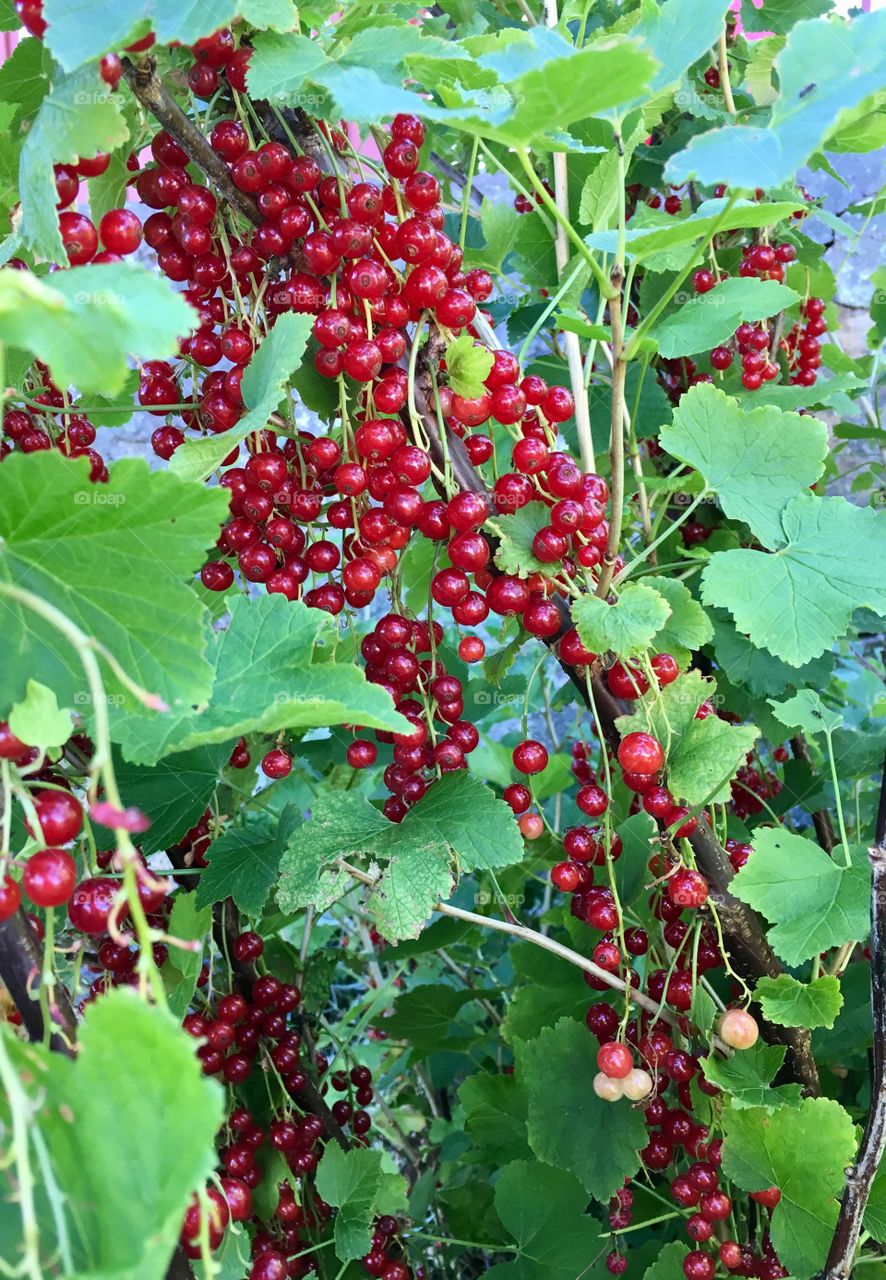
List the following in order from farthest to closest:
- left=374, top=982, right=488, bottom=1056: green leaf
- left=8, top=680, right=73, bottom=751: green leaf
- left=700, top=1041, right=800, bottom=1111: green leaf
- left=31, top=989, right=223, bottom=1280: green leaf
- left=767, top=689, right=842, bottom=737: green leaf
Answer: left=374, top=982, right=488, bottom=1056: green leaf
left=767, top=689, right=842, bottom=737: green leaf
left=700, top=1041, right=800, bottom=1111: green leaf
left=8, top=680, right=73, bottom=751: green leaf
left=31, top=989, right=223, bottom=1280: green leaf

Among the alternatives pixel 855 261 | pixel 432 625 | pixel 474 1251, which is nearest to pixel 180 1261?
pixel 432 625

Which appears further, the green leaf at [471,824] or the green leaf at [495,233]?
the green leaf at [495,233]

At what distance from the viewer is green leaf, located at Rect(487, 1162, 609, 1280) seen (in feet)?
2.50

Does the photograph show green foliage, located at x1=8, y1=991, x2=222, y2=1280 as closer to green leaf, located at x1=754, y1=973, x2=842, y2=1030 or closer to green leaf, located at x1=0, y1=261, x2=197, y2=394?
green leaf, located at x1=0, y1=261, x2=197, y2=394

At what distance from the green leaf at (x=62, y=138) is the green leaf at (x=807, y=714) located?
0.52 metres

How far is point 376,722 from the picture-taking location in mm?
392

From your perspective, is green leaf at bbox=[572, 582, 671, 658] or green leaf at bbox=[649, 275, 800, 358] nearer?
green leaf at bbox=[572, 582, 671, 658]

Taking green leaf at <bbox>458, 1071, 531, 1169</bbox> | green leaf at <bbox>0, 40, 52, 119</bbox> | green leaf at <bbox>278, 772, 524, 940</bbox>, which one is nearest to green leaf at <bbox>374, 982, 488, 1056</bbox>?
green leaf at <bbox>458, 1071, 531, 1169</bbox>

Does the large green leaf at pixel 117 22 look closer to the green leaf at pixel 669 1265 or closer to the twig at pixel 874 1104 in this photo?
the twig at pixel 874 1104

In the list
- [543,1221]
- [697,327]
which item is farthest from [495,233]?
[543,1221]

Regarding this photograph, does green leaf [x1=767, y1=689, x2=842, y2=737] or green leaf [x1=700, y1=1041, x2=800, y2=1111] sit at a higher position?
green leaf [x1=767, y1=689, x2=842, y2=737]

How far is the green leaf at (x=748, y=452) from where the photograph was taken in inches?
26.6

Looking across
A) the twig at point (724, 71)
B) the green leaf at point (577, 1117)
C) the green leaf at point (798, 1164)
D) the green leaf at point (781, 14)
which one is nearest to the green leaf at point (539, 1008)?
the green leaf at point (577, 1117)

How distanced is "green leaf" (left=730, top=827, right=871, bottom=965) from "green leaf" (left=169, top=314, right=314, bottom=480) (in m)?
0.38
